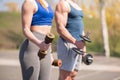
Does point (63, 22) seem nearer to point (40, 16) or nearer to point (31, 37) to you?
point (40, 16)

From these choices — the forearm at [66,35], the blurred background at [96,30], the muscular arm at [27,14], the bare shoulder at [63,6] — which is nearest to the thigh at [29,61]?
the muscular arm at [27,14]

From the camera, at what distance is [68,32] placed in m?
3.85

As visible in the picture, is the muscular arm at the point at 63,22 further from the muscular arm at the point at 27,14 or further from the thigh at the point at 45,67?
the muscular arm at the point at 27,14

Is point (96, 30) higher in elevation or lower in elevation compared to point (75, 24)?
lower

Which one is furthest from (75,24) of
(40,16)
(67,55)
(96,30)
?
(96,30)

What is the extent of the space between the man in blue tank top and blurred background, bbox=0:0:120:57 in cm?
1227

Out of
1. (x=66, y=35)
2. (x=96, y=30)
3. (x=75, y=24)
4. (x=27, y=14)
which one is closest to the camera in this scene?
(x=27, y=14)

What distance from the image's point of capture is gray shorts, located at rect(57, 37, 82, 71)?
3986 millimetres

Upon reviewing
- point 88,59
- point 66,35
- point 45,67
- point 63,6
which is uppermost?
point 63,6

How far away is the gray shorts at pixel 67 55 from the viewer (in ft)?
13.1

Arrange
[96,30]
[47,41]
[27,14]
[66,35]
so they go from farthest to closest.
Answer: [96,30]
[66,35]
[27,14]
[47,41]

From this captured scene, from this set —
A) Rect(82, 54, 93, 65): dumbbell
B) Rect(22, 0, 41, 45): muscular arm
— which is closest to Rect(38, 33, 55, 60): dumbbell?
Rect(22, 0, 41, 45): muscular arm

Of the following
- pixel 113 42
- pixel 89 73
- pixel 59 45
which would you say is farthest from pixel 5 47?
pixel 59 45

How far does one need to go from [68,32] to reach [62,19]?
144mm
